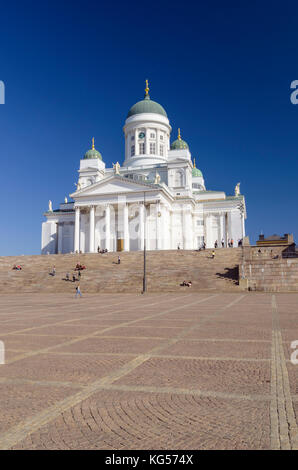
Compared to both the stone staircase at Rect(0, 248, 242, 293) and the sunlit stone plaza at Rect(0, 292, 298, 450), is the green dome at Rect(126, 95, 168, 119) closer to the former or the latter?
the stone staircase at Rect(0, 248, 242, 293)

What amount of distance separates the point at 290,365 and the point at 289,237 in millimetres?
39261

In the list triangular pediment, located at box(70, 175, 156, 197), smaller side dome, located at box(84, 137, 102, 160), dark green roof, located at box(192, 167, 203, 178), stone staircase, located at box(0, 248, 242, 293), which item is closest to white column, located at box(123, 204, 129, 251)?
triangular pediment, located at box(70, 175, 156, 197)

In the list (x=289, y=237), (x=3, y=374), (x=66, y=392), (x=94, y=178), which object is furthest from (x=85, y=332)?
(x=94, y=178)

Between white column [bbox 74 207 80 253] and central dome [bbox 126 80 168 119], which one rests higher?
central dome [bbox 126 80 168 119]

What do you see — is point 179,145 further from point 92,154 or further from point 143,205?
point 143,205

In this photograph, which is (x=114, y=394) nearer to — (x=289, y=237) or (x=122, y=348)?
(x=122, y=348)

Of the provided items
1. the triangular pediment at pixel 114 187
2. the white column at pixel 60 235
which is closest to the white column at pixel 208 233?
the triangular pediment at pixel 114 187

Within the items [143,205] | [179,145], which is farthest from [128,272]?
[179,145]

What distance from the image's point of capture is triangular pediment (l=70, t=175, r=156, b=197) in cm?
5528

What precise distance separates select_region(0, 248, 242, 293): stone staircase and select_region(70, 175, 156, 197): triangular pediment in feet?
49.6

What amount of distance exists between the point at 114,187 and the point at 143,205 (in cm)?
530

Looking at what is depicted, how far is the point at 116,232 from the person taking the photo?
6012 centimetres

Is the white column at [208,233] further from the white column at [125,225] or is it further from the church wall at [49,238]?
the church wall at [49,238]

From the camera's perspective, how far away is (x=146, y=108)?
2862 inches
